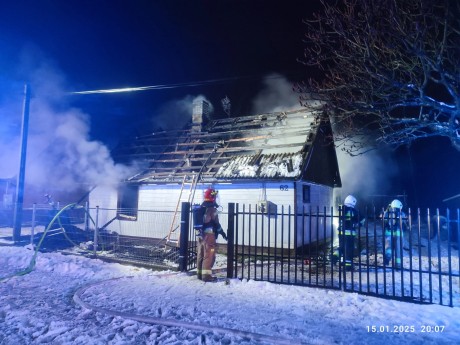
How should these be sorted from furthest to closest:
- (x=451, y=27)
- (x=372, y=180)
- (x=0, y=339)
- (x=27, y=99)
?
(x=372, y=180) < (x=27, y=99) < (x=451, y=27) < (x=0, y=339)

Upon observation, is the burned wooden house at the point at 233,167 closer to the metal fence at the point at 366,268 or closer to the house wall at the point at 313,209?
the house wall at the point at 313,209

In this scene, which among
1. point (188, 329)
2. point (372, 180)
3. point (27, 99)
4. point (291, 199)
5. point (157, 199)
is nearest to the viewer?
point (188, 329)

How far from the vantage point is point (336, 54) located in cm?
845

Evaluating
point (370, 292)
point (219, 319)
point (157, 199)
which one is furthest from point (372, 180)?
point (219, 319)

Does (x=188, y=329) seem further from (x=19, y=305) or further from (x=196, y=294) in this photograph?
(x=19, y=305)

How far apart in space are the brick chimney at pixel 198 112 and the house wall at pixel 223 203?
4.77 metres

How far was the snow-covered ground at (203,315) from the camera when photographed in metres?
3.91

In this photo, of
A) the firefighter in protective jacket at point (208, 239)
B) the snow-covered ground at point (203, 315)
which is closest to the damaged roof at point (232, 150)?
the firefighter in protective jacket at point (208, 239)

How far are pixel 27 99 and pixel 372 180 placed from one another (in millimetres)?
29866

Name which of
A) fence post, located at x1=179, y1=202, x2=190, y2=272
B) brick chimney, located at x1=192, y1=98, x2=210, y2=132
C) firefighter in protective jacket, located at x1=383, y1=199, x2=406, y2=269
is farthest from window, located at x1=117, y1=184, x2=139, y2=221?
firefighter in protective jacket, located at x1=383, y1=199, x2=406, y2=269

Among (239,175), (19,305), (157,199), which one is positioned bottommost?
(19,305)

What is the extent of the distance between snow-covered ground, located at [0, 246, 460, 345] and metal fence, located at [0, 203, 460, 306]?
1.84 ft

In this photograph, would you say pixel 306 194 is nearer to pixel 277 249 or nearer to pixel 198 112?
pixel 277 249

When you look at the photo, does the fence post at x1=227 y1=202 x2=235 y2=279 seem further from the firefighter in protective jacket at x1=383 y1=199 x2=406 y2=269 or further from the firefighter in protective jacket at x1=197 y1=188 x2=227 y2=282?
the firefighter in protective jacket at x1=383 y1=199 x2=406 y2=269
